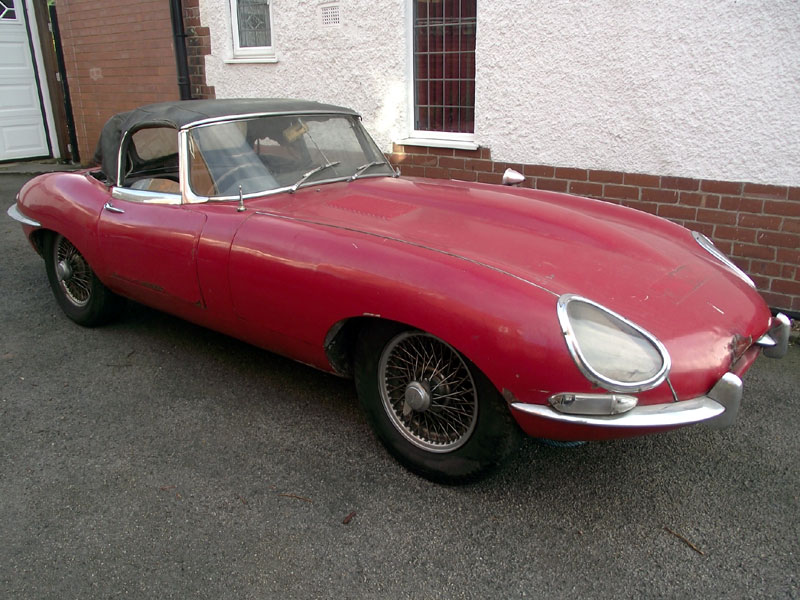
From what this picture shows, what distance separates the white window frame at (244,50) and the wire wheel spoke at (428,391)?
17.7 feet

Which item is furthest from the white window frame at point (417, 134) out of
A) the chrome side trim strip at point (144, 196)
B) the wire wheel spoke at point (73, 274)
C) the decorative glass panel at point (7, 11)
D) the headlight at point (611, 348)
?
the decorative glass panel at point (7, 11)

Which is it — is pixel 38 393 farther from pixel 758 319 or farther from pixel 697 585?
pixel 758 319

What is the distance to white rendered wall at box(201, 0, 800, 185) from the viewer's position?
4250 millimetres

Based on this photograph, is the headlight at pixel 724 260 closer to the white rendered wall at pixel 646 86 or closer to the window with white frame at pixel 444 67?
the white rendered wall at pixel 646 86

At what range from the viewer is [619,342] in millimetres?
2156

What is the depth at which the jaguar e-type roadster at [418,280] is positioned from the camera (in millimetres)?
2176

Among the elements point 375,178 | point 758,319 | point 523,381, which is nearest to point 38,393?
point 375,178

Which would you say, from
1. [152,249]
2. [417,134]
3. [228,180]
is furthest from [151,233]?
[417,134]

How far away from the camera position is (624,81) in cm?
479

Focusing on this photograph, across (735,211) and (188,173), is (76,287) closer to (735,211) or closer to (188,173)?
(188,173)

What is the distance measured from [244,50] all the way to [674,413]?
6.71m

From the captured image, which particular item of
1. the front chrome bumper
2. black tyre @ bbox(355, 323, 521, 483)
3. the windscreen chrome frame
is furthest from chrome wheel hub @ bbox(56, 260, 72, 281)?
the front chrome bumper

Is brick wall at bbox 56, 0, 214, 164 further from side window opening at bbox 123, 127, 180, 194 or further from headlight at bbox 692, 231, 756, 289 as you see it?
headlight at bbox 692, 231, 756, 289

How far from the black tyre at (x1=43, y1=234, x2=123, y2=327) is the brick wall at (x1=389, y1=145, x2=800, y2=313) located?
11.4 feet
